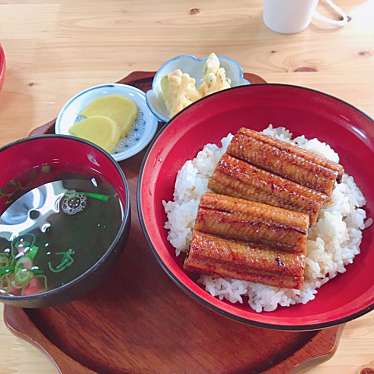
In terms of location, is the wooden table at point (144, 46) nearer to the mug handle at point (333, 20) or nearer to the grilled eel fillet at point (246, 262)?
the mug handle at point (333, 20)

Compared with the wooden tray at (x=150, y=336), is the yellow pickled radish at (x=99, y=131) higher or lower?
higher

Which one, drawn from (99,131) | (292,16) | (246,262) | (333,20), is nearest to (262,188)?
(246,262)

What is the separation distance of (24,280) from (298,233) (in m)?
0.65

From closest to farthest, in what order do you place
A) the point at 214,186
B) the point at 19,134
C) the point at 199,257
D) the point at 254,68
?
the point at 199,257, the point at 214,186, the point at 19,134, the point at 254,68

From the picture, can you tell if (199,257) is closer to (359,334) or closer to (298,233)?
(298,233)

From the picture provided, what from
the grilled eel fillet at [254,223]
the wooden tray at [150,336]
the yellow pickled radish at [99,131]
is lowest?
the wooden tray at [150,336]

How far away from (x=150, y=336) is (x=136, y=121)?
71 cm

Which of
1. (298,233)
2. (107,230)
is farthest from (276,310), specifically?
(107,230)

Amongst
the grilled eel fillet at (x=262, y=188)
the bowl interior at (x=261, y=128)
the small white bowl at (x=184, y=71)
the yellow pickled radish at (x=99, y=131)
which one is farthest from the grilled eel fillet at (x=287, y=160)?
the yellow pickled radish at (x=99, y=131)

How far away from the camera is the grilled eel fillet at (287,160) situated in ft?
3.88

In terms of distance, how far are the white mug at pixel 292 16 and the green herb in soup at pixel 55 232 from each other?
0.99m

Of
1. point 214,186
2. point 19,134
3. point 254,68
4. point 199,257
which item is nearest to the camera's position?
point 199,257

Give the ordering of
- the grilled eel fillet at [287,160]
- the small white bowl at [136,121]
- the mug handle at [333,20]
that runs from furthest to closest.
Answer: the mug handle at [333,20] < the small white bowl at [136,121] < the grilled eel fillet at [287,160]

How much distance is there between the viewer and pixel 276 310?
109 centimetres
